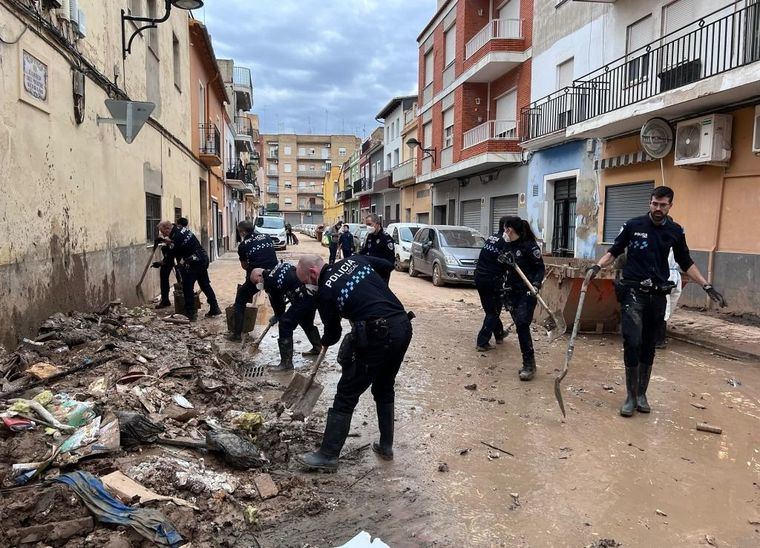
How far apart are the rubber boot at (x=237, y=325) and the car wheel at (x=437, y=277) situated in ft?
23.8

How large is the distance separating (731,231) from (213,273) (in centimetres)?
1307

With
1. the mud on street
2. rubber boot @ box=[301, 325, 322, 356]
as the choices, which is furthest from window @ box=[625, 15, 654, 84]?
rubber boot @ box=[301, 325, 322, 356]

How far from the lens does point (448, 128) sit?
2334 cm

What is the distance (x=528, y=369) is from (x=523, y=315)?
58 centimetres

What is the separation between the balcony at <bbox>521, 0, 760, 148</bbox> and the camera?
29.3ft

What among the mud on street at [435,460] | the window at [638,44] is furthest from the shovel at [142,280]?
the window at [638,44]

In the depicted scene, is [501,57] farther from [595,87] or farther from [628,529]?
[628,529]

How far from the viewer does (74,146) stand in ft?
20.9

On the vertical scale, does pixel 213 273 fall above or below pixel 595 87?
below

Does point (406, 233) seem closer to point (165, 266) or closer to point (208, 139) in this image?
point (208, 139)

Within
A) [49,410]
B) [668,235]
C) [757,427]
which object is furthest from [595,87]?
[49,410]

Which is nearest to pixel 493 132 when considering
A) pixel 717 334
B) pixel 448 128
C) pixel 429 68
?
pixel 448 128

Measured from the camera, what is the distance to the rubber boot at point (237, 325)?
7.47 metres

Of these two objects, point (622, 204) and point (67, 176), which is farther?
point (622, 204)
